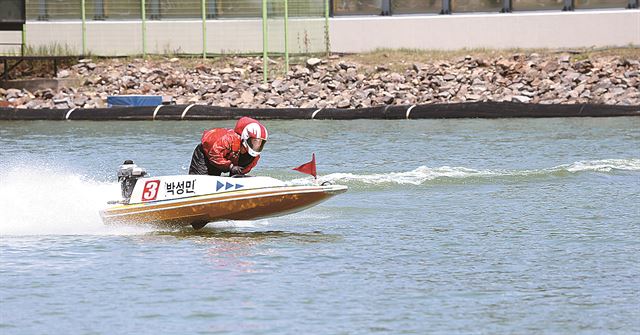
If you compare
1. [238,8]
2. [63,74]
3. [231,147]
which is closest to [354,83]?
[238,8]

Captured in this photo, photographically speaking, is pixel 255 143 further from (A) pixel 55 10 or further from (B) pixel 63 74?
(A) pixel 55 10

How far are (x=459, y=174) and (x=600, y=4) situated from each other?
669 inches

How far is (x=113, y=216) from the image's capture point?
53.5ft

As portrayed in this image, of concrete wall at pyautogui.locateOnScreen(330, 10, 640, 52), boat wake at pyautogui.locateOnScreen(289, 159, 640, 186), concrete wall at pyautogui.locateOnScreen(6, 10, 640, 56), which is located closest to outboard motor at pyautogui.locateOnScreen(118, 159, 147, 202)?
boat wake at pyautogui.locateOnScreen(289, 159, 640, 186)

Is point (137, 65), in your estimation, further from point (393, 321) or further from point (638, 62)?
point (393, 321)

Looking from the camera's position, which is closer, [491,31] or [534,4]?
[491,31]

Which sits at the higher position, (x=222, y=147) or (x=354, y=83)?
(x=354, y=83)

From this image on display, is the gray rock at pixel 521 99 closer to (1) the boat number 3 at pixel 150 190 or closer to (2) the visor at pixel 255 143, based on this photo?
(2) the visor at pixel 255 143

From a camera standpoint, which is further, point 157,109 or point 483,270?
point 157,109

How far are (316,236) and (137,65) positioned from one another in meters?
23.8

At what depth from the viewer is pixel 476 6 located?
127 ft

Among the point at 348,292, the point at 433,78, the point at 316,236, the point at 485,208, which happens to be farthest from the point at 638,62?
the point at 348,292

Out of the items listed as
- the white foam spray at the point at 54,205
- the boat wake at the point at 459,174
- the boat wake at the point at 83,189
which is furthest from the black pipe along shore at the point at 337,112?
the white foam spray at the point at 54,205

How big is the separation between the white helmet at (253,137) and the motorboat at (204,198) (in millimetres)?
352
